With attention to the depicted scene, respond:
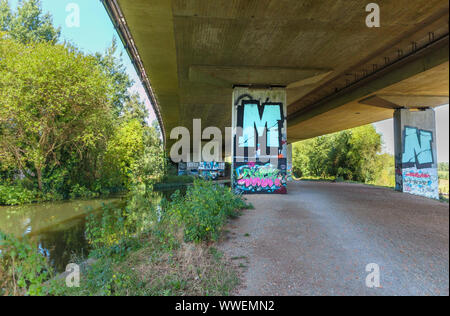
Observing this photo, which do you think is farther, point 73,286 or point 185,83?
point 185,83

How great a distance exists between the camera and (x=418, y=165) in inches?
584

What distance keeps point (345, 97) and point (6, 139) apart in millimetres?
18144

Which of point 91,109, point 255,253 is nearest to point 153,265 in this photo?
point 255,253

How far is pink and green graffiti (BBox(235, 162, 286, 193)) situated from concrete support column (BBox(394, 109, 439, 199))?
7571 mm

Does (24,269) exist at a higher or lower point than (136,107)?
lower

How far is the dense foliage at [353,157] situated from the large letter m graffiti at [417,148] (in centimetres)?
1249

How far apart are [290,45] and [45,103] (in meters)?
11.8

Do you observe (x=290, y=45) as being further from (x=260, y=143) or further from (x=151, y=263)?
(x=151, y=263)

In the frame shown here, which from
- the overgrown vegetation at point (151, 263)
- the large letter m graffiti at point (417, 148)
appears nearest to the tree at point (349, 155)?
the large letter m graffiti at point (417, 148)

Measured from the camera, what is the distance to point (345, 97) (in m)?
16.4

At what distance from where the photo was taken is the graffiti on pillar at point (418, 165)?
14.6 m

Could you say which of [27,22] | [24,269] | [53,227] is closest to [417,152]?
[53,227]

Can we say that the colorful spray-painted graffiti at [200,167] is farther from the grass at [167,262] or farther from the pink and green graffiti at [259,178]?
the grass at [167,262]
